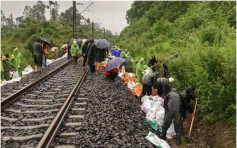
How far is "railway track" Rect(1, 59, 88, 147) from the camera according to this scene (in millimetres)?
5414

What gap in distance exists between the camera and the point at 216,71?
7.45 m

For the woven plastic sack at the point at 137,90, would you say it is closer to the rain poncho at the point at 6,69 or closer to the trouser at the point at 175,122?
the trouser at the point at 175,122

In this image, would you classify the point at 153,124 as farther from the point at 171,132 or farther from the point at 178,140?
the point at 178,140

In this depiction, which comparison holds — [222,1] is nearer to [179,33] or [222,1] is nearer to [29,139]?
[179,33]

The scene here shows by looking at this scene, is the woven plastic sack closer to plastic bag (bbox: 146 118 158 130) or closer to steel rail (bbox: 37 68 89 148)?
plastic bag (bbox: 146 118 158 130)

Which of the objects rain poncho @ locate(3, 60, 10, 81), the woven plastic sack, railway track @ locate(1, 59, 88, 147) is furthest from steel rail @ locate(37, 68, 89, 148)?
rain poncho @ locate(3, 60, 10, 81)

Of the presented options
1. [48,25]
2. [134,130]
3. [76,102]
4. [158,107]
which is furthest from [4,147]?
[48,25]

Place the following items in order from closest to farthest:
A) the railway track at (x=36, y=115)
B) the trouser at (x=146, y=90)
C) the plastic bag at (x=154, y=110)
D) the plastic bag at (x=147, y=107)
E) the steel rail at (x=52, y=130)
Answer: the steel rail at (x=52, y=130) → the railway track at (x=36, y=115) → the plastic bag at (x=154, y=110) → the plastic bag at (x=147, y=107) → the trouser at (x=146, y=90)

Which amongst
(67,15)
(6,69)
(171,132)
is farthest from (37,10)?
(171,132)

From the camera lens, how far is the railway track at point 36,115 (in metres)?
5.41

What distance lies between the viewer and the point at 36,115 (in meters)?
7.00

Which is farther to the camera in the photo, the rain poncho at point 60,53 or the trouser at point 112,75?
the rain poncho at point 60,53

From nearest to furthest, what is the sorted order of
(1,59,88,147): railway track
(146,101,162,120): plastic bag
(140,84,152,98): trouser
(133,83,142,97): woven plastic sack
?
(1,59,88,147): railway track
(146,101,162,120): plastic bag
(140,84,152,98): trouser
(133,83,142,97): woven plastic sack

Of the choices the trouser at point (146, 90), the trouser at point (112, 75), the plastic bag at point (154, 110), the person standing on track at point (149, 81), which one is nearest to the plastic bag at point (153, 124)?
the plastic bag at point (154, 110)
